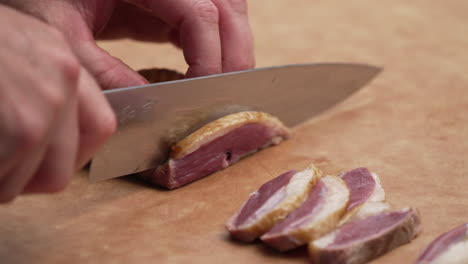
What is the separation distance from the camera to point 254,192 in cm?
327

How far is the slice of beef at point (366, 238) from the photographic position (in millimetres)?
2748

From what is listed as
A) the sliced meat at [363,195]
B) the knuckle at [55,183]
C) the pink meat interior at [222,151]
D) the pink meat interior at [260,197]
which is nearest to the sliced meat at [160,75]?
the pink meat interior at [222,151]

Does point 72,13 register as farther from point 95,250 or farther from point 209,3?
point 95,250

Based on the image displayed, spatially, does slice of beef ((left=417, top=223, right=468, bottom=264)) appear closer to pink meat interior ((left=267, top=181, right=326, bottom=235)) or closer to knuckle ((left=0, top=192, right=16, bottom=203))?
pink meat interior ((left=267, top=181, right=326, bottom=235))

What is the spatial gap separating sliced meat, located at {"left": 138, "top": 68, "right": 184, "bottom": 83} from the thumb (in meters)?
0.62

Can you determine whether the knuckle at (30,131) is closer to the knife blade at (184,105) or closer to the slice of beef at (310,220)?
the knife blade at (184,105)

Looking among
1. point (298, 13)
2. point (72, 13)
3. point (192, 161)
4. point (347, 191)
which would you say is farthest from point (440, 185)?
point (298, 13)

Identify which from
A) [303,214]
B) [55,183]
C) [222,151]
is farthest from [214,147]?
[55,183]

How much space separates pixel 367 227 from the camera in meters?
2.89

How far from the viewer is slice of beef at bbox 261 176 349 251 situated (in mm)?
2848

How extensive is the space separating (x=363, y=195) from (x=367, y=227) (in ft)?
1.08

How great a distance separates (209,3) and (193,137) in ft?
2.68

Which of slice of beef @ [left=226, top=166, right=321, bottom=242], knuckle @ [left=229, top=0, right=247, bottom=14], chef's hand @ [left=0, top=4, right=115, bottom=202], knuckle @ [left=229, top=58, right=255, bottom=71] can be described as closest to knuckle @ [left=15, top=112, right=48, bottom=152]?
chef's hand @ [left=0, top=4, right=115, bottom=202]

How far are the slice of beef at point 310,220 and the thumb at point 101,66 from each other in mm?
1186
